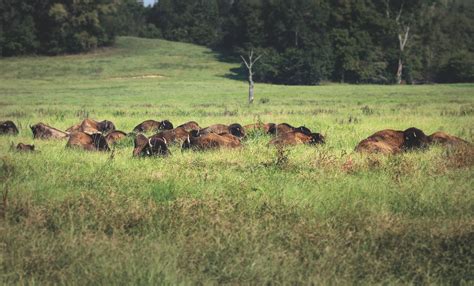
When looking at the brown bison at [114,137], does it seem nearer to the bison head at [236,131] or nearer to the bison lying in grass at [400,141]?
the bison head at [236,131]

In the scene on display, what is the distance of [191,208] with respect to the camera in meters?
5.97

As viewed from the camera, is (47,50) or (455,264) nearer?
(455,264)

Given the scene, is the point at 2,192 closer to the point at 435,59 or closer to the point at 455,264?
the point at 455,264

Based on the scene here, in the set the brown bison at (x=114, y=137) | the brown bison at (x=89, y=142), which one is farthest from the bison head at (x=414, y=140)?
the brown bison at (x=114, y=137)

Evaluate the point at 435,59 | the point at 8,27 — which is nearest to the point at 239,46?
the point at 435,59

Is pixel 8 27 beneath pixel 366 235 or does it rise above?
above

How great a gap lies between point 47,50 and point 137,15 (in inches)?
2776

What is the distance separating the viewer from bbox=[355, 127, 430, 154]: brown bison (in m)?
10.0

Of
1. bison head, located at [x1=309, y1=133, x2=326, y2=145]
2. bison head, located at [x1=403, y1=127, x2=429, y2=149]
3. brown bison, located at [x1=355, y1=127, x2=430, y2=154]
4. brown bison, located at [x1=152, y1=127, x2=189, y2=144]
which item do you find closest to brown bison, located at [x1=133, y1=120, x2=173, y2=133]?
brown bison, located at [x1=152, y1=127, x2=189, y2=144]

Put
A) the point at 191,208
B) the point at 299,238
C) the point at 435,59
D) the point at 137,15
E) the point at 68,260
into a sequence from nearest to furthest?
the point at 68,260 → the point at 299,238 → the point at 191,208 → the point at 435,59 → the point at 137,15

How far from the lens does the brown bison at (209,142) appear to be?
10.5 m

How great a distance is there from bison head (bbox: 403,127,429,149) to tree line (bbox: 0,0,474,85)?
6016 centimetres

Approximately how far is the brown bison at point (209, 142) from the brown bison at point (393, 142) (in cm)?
250

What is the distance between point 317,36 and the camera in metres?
76.6
